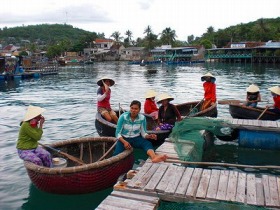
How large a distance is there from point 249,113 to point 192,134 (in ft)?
13.4

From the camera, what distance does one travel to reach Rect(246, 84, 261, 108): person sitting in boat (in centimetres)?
1117

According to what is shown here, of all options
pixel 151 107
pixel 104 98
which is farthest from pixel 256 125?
pixel 104 98

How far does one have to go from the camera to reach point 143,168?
18.8ft

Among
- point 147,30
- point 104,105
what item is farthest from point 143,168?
point 147,30

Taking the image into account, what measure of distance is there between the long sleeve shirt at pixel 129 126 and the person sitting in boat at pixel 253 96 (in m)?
6.24

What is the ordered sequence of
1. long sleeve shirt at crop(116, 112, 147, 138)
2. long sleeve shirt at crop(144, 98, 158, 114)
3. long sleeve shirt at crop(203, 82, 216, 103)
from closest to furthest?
long sleeve shirt at crop(116, 112, 147, 138)
long sleeve shirt at crop(144, 98, 158, 114)
long sleeve shirt at crop(203, 82, 216, 103)

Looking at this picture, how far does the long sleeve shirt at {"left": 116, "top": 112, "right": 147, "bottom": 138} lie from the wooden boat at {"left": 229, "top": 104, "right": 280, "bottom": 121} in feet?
19.1

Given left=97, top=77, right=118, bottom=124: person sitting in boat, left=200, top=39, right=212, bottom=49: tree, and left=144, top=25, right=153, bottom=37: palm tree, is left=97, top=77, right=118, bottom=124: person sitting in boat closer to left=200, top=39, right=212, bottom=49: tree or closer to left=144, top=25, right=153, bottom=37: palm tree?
left=200, top=39, right=212, bottom=49: tree

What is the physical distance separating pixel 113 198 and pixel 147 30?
287 feet

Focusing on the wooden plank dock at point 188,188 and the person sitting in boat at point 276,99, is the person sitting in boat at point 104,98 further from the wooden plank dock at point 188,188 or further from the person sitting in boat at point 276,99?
the person sitting in boat at point 276,99

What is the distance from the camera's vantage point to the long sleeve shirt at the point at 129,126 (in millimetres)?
6289

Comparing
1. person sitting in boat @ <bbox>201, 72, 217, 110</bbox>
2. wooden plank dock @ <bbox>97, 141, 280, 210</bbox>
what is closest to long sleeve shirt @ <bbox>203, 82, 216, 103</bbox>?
person sitting in boat @ <bbox>201, 72, 217, 110</bbox>

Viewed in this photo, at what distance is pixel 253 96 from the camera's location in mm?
11406

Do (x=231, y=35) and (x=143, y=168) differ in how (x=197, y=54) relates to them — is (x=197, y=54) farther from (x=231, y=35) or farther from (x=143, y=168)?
(x=143, y=168)
